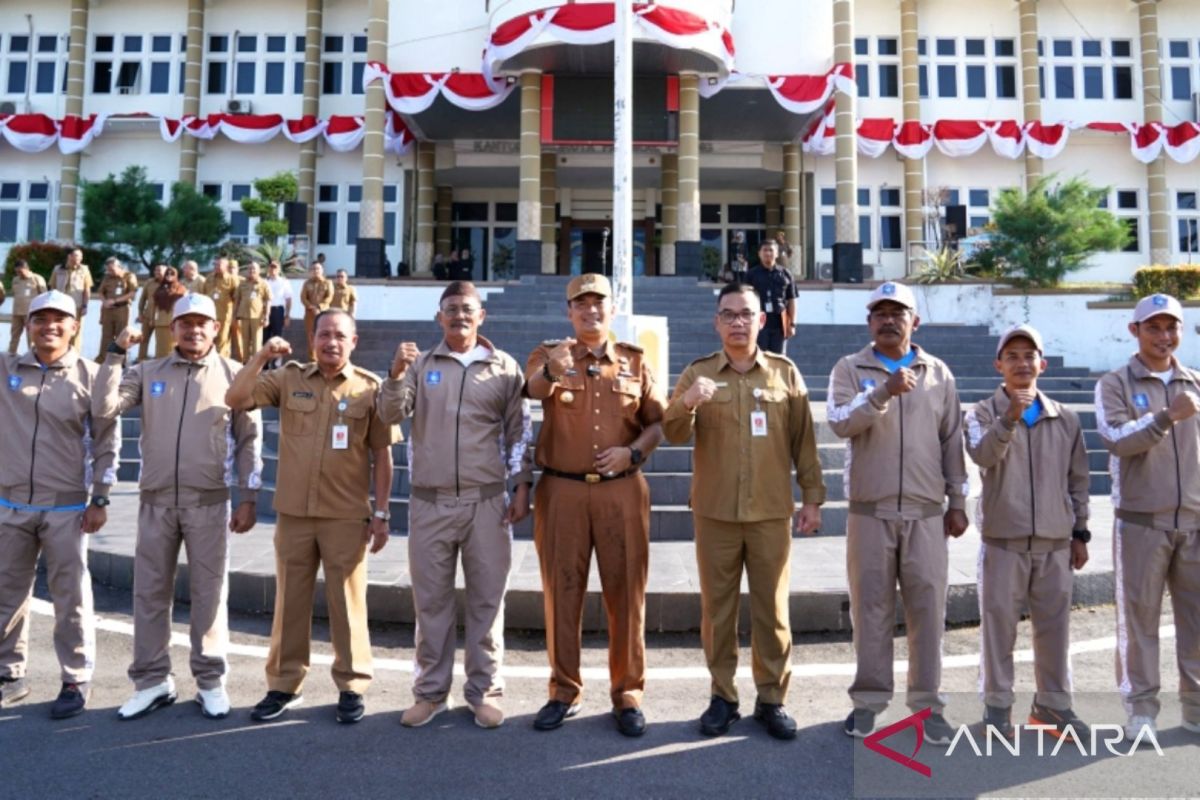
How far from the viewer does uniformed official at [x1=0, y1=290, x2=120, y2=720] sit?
12.9 feet

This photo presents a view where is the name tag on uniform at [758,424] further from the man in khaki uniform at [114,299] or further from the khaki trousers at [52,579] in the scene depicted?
the man in khaki uniform at [114,299]

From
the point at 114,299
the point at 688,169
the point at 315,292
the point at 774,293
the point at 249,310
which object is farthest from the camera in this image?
the point at 688,169

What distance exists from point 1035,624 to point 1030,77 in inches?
966

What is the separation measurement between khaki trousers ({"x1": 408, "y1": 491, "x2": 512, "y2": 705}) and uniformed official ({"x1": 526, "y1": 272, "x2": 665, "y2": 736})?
0.25 meters

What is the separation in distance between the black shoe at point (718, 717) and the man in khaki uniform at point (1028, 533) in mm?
1115

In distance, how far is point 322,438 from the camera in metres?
3.94

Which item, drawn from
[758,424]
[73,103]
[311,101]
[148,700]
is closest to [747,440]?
[758,424]

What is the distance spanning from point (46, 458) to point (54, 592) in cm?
66

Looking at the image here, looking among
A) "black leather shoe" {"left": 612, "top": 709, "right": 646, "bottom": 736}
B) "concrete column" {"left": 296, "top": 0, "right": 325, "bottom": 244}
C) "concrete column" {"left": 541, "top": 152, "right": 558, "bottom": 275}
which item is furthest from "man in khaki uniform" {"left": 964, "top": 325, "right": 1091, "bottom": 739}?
"concrete column" {"left": 296, "top": 0, "right": 325, "bottom": 244}

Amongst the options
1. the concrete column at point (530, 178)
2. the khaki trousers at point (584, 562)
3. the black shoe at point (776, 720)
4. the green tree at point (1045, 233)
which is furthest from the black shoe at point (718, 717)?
the concrete column at point (530, 178)

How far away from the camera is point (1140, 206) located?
23781 mm

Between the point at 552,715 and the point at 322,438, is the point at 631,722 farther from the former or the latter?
the point at 322,438

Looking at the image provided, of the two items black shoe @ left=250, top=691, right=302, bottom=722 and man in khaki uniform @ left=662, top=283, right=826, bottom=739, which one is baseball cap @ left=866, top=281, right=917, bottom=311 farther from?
black shoe @ left=250, top=691, right=302, bottom=722

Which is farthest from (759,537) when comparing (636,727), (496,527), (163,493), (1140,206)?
(1140,206)
